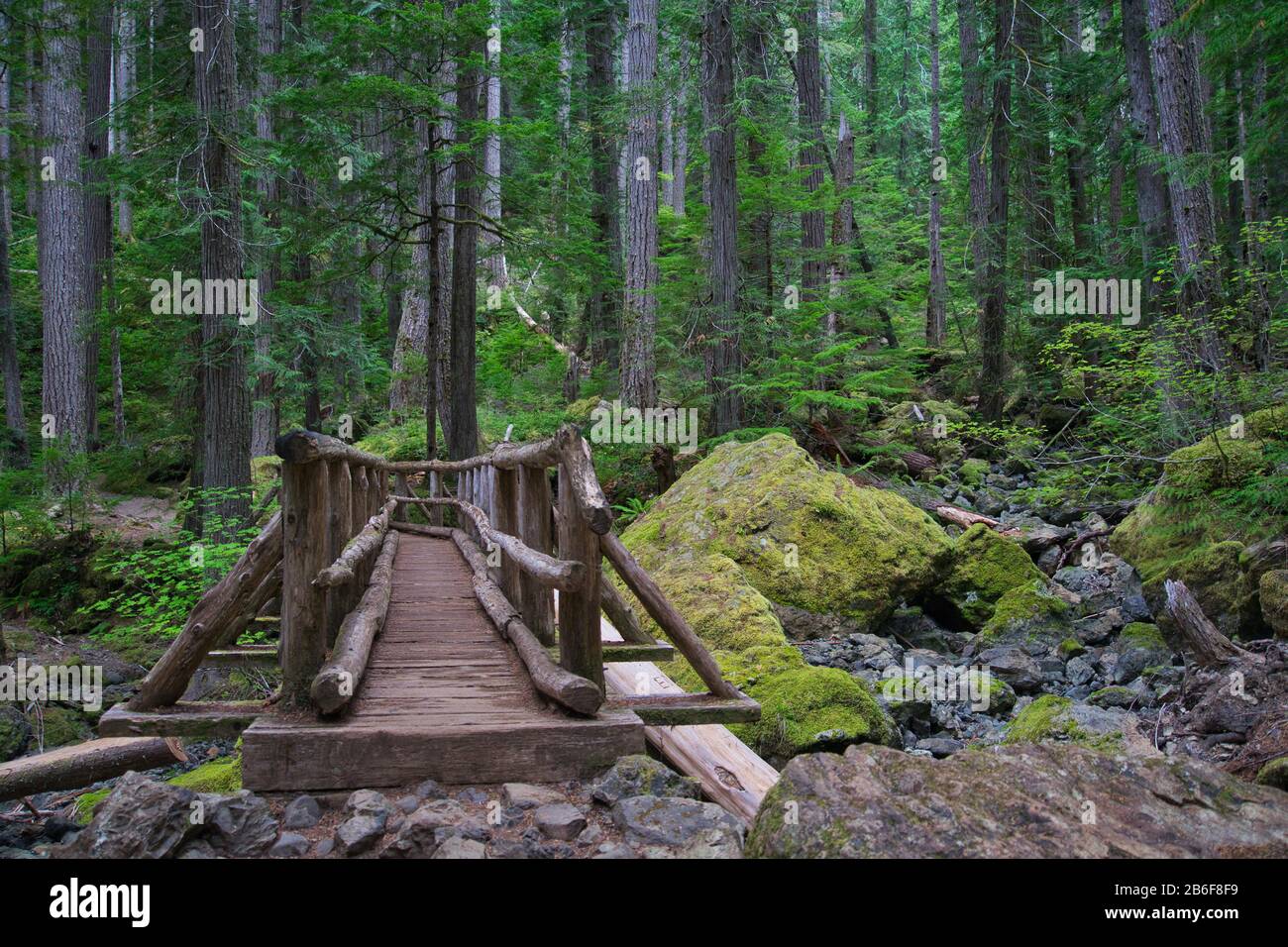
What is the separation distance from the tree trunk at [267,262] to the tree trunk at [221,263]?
0.85m

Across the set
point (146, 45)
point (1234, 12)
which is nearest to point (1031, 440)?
point (1234, 12)

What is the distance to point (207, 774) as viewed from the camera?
6469 mm

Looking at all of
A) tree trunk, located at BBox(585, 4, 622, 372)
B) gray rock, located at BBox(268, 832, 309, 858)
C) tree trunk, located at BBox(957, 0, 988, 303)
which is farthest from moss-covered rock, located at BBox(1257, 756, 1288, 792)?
tree trunk, located at BBox(585, 4, 622, 372)

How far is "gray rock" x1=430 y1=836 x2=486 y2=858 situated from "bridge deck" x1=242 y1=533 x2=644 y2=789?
713mm

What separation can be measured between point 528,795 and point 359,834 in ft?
2.36

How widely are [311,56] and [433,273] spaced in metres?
3.57

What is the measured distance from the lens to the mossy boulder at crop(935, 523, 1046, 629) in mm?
9883

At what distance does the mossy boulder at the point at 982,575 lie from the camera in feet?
32.4

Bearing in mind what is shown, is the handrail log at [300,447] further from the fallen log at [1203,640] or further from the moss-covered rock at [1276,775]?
the fallen log at [1203,640]

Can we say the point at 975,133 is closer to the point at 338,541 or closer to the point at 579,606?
the point at 338,541

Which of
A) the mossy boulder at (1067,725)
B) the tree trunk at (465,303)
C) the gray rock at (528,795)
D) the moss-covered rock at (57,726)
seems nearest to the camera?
the gray rock at (528,795)

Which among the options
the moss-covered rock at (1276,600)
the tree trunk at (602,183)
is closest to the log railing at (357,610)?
the moss-covered rock at (1276,600)

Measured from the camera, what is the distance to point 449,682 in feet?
16.1
